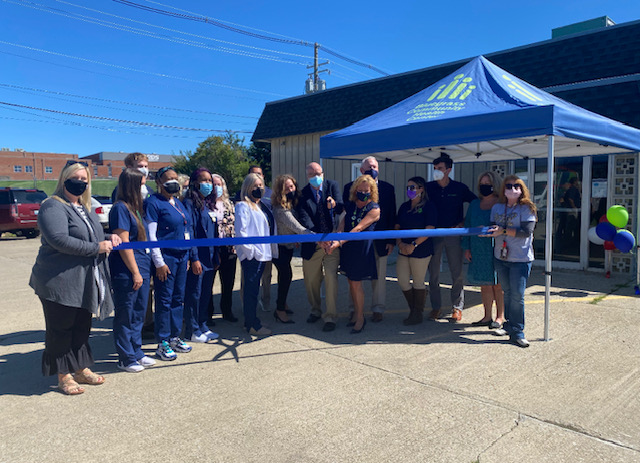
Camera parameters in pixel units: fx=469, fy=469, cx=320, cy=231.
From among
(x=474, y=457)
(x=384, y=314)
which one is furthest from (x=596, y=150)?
(x=474, y=457)

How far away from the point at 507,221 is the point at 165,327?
3.49 m

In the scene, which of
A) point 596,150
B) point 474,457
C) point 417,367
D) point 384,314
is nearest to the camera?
point 474,457

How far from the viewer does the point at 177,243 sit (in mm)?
4191

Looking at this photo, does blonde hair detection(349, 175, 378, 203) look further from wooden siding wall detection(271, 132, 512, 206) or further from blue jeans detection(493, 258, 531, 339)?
wooden siding wall detection(271, 132, 512, 206)

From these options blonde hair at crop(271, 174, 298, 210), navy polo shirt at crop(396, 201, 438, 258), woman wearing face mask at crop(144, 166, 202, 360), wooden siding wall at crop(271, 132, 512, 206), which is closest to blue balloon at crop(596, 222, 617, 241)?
wooden siding wall at crop(271, 132, 512, 206)

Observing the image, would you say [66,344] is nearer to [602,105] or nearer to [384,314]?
[384,314]

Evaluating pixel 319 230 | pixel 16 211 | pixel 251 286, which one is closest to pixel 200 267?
pixel 251 286

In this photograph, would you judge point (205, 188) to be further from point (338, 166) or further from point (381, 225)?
point (338, 166)

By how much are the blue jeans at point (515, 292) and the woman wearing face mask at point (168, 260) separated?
3.20 m

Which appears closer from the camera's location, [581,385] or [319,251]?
[581,385]

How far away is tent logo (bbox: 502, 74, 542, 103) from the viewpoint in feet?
16.6

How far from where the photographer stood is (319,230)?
5508 mm

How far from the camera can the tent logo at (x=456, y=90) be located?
18.2 ft

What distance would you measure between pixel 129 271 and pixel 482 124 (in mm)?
3665
